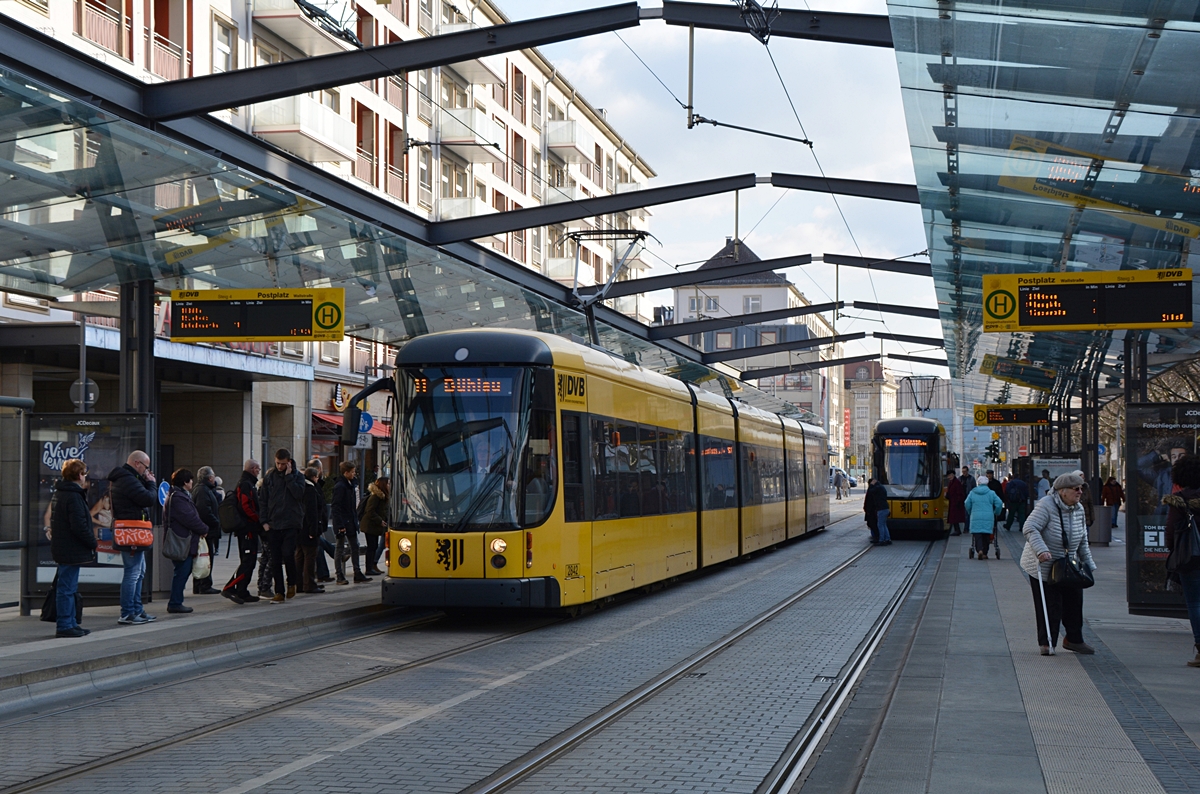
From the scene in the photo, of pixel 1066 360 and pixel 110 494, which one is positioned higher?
pixel 1066 360

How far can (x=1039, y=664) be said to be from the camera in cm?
1122

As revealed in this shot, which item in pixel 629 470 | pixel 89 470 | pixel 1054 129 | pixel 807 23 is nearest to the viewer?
pixel 1054 129

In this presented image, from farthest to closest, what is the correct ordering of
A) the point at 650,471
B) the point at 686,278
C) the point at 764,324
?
the point at 764,324, the point at 686,278, the point at 650,471

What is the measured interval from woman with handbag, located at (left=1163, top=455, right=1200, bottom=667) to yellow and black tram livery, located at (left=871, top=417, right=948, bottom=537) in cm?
2261

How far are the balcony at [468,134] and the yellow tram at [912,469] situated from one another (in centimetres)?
1907

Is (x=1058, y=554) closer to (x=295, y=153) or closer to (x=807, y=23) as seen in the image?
(x=807, y=23)

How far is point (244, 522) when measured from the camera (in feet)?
52.8

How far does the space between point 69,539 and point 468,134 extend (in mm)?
37530

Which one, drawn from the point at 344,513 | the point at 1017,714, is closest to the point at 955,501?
the point at 344,513

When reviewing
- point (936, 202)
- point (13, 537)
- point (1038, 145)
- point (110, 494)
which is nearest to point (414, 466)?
point (110, 494)

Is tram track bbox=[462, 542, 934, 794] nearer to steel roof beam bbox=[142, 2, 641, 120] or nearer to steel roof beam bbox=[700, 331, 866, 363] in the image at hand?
steel roof beam bbox=[142, 2, 641, 120]

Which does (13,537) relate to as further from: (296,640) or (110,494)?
(296,640)

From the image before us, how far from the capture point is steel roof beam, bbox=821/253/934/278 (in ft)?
93.1

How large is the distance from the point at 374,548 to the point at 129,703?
410 inches
